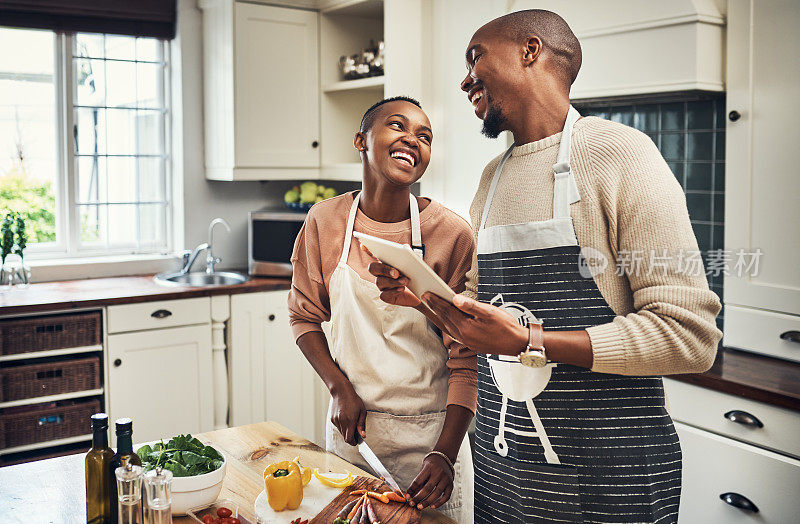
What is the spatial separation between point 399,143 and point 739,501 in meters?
1.46

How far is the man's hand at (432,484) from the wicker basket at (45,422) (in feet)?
6.72

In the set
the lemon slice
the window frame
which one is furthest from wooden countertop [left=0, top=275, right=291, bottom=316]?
the lemon slice

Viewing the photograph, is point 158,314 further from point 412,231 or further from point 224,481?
point 412,231

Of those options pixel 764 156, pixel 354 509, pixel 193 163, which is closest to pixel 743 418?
pixel 764 156

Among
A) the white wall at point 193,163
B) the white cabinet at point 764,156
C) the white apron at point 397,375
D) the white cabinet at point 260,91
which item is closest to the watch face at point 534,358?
the white apron at point 397,375

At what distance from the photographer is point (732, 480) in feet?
7.27

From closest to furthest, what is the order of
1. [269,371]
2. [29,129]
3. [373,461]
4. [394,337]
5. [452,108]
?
1. [373,461]
2. [394,337]
3. [452,108]
4. [269,371]
5. [29,129]

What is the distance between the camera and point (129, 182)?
156 inches

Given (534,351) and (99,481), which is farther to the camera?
(99,481)

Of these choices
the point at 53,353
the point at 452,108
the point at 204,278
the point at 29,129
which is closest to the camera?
the point at 53,353

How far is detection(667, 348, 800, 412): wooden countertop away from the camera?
81.7 inches

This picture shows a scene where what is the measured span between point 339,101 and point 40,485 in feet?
9.01

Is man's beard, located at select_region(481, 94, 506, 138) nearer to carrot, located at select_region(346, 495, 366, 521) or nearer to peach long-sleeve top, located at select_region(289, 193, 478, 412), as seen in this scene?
peach long-sleeve top, located at select_region(289, 193, 478, 412)

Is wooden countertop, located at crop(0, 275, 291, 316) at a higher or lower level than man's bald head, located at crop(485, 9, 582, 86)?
lower
